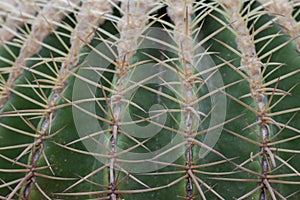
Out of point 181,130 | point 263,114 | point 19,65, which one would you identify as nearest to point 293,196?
point 263,114

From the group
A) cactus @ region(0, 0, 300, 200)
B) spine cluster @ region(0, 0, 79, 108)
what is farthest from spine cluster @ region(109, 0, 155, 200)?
spine cluster @ region(0, 0, 79, 108)

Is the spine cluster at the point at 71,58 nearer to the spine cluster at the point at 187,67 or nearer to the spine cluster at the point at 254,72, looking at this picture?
the spine cluster at the point at 187,67

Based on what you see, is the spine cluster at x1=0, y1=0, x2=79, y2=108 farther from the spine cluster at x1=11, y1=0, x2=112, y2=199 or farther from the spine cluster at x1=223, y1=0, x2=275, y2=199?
the spine cluster at x1=223, y1=0, x2=275, y2=199

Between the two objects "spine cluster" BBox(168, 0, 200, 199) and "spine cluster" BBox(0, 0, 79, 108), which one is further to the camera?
"spine cluster" BBox(0, 0, 79, 108)

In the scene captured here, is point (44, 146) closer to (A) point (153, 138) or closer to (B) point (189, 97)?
(A) point (153, 138)

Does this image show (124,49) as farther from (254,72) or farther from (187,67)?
(254,72)

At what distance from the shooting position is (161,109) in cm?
131

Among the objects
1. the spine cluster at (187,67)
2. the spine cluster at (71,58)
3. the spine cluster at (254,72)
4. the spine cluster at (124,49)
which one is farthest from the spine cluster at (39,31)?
the spine cluster at (254,72)

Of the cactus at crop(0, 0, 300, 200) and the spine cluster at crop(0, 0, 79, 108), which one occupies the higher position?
the spine cluster at crop(0, 0, 79, 108)

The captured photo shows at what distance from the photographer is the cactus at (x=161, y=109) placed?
1.25m

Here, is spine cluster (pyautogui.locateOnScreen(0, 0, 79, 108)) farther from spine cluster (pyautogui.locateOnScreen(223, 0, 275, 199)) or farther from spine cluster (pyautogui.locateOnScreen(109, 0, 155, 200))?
spine cluster (pyautogui.locateOnScreen(223, 0, 275, 199))

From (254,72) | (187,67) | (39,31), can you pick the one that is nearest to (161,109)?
(187,67)

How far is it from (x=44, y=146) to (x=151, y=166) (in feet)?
0.93

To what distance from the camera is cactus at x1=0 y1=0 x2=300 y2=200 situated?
1250 mm
